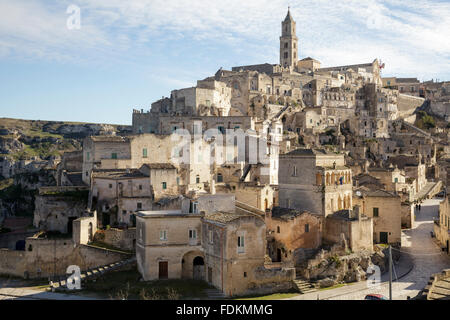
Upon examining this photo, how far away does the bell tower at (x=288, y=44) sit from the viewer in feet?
353

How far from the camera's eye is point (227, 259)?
29.2 meters

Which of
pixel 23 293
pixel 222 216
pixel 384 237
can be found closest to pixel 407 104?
pixel 384 237

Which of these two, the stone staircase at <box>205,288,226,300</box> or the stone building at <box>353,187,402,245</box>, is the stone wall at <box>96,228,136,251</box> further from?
A: the stone building at <box>353,187,402,245</box>

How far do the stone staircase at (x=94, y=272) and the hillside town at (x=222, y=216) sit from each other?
0.35 feet

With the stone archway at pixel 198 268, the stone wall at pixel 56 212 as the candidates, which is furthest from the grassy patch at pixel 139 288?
the stone wall at pixel 56 212

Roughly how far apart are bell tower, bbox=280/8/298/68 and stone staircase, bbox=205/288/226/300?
277 ft

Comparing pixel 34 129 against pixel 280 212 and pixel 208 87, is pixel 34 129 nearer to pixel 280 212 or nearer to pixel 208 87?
pixel 208 87

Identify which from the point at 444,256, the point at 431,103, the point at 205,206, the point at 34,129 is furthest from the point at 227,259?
the point at 34,129

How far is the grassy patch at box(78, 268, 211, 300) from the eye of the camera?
2894 cm

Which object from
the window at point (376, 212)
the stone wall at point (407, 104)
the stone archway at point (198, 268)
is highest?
the stone wall at point (407, 104)

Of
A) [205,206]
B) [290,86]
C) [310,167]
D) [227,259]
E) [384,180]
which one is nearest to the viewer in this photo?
[227,259]

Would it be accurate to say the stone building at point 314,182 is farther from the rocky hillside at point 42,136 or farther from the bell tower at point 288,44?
the bell tower at point 288,44

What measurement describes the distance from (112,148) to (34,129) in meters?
71.6

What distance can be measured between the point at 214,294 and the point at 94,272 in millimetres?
10367
